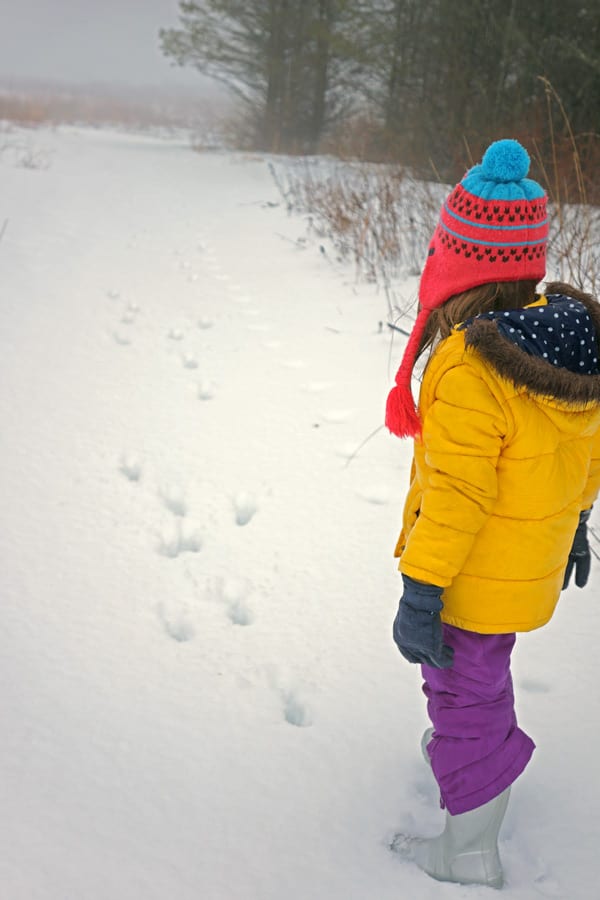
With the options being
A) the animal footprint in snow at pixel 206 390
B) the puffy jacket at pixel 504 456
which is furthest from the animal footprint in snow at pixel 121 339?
the puffy jacket at pixel 504 456

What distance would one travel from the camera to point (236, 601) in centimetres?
214

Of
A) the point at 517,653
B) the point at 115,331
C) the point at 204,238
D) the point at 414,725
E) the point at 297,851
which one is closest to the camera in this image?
the point at 297,851

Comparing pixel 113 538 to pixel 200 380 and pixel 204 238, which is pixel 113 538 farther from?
pixel 204 238

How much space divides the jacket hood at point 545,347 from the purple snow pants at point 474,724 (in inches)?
18.7

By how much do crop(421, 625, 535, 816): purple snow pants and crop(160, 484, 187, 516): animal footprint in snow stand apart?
1.50 m

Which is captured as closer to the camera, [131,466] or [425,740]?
[425,740]

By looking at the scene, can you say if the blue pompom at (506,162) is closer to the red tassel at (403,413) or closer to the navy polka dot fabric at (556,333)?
the navy polka dot fabric at (556,333)

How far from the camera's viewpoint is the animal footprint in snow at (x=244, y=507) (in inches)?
102

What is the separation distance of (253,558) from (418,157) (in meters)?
8.01

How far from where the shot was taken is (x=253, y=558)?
2369 millimetres

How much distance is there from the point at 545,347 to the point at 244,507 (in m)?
1.70

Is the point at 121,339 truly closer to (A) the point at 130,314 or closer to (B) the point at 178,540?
(A) the point at 130,314

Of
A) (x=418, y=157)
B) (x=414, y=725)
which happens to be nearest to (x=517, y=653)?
(x=414, y=725)

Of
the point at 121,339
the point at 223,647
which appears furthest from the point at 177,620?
the point at 121,339
